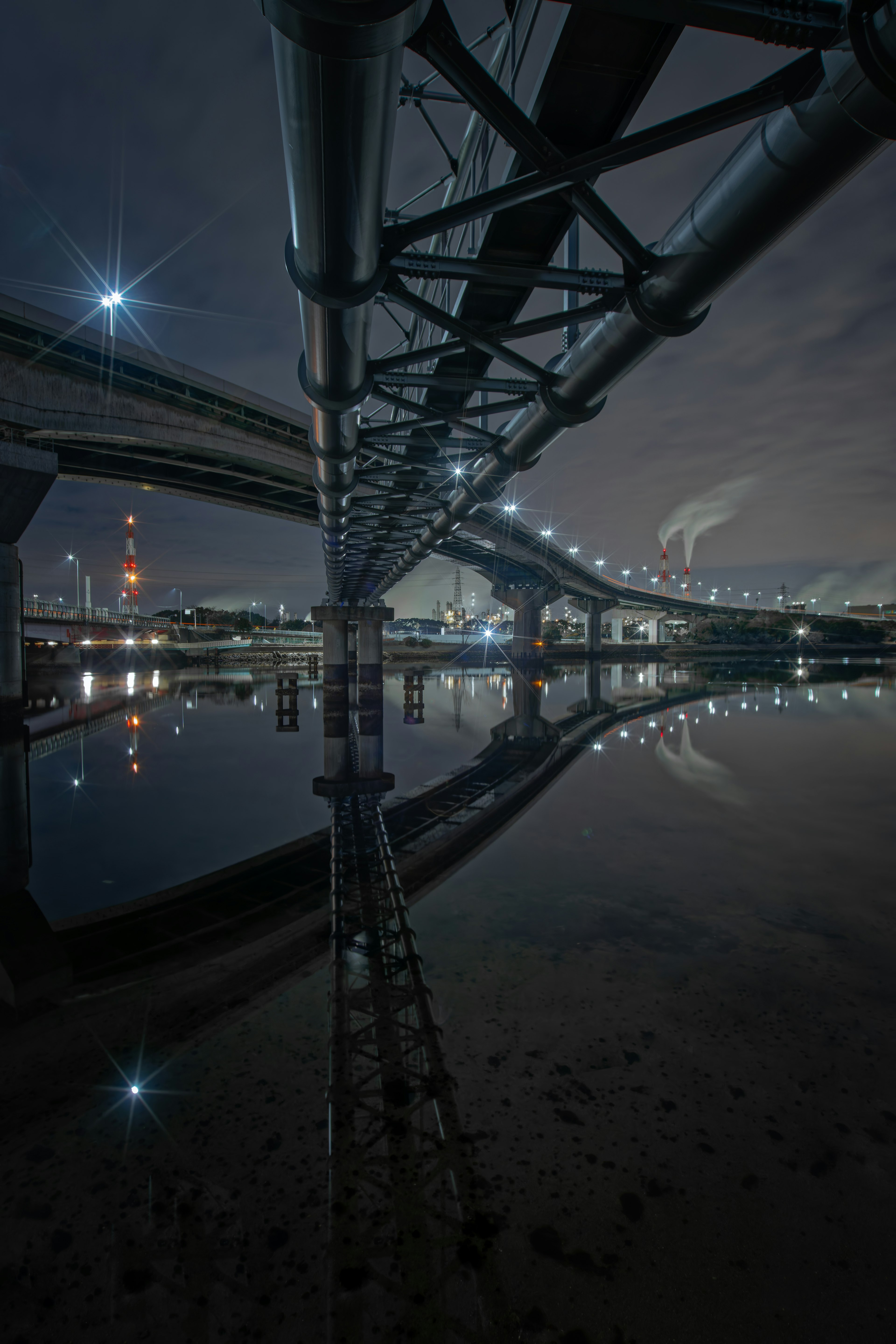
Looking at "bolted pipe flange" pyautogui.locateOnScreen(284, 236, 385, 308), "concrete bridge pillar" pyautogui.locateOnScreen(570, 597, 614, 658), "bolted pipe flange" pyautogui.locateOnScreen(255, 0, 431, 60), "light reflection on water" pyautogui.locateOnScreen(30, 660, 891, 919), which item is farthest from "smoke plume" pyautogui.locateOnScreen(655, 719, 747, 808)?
"concrete bridge pillar" pyautogui.locateOnScreen(570, 597, 614, 658)

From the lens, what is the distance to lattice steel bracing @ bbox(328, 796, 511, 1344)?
2559mm

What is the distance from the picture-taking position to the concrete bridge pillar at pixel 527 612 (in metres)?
75.8

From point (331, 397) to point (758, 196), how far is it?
17.3ft

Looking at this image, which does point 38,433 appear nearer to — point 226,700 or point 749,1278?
point 226,700

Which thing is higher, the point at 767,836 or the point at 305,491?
the point at 305,491

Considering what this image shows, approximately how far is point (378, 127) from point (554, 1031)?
271 inches

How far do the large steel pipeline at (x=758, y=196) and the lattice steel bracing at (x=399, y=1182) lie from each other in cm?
707

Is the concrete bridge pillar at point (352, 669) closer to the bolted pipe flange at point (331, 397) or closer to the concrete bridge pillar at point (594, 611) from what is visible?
the bolted pipe flange at point (331, 397)

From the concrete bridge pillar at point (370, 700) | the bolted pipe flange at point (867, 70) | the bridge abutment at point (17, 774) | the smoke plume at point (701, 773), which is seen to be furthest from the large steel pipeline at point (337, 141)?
the concrete bridge pillar at point (370, 700)

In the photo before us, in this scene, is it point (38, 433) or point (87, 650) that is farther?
point (87, 650)

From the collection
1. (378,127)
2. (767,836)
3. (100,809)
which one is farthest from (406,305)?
(100,809)

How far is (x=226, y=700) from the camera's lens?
1608 inches

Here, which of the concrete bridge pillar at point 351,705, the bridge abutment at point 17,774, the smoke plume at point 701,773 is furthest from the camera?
the concrete bridge pillar at point 351,705

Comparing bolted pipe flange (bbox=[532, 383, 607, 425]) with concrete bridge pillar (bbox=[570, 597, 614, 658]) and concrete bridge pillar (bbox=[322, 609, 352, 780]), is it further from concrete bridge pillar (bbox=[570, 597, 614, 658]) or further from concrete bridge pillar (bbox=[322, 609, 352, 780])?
concrete bridge pillar (bbox=[570, 597, 614, 658])
